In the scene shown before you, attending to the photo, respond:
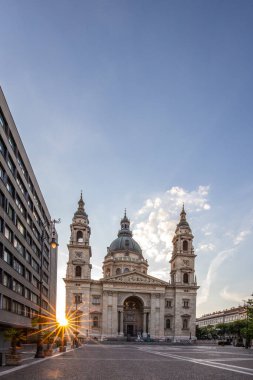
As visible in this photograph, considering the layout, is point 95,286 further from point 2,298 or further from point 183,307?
point 2,298

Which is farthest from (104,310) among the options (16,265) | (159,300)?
(16,265)

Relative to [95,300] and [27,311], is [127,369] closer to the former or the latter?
[27,311]

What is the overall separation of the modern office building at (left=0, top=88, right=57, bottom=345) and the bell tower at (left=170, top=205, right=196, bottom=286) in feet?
145

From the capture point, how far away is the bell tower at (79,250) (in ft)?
295

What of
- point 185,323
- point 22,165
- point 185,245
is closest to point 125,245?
point 185,245

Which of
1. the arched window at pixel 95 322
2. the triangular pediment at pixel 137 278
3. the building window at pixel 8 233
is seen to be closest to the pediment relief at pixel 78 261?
the triangular pediment at pixel 137 278

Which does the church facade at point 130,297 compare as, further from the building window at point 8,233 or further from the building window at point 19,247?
the building window at point 8,233

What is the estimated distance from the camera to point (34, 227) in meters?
55.3

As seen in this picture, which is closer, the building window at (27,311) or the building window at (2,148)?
the building window at (2,148)

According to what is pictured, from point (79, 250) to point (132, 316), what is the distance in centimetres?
2143

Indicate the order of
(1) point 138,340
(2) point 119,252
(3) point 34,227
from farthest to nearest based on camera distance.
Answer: (2) point 119,252
(1) point 138,340
(3) point 34,227

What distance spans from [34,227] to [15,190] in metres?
15.0

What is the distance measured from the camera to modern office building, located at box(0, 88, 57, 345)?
3591 centimetres

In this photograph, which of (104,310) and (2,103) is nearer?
(2,103)
